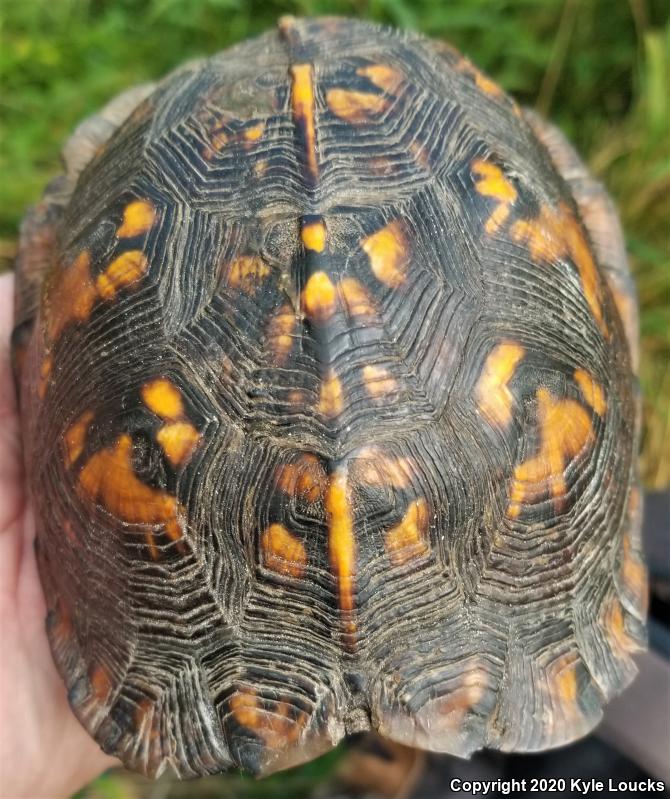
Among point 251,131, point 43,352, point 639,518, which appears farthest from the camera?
point 639,518

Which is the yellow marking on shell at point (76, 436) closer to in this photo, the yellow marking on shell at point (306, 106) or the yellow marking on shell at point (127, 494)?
the yellow marking on shell at point (127, 494)

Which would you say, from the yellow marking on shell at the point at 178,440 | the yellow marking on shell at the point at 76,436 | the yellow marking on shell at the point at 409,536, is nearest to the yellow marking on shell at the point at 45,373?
the yellow marking on shell at the point at 76,436

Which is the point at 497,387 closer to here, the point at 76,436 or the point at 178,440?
the point at 178,440

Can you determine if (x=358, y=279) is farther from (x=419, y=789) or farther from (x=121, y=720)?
(x=419, y=789)

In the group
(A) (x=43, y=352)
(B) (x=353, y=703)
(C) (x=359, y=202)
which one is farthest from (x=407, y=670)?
(A) (x=43, y=352)

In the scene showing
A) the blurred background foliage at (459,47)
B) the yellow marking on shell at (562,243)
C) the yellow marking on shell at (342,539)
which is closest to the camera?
the yellow marking on shell at (342,539)

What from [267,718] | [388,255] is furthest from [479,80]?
[267,718]
